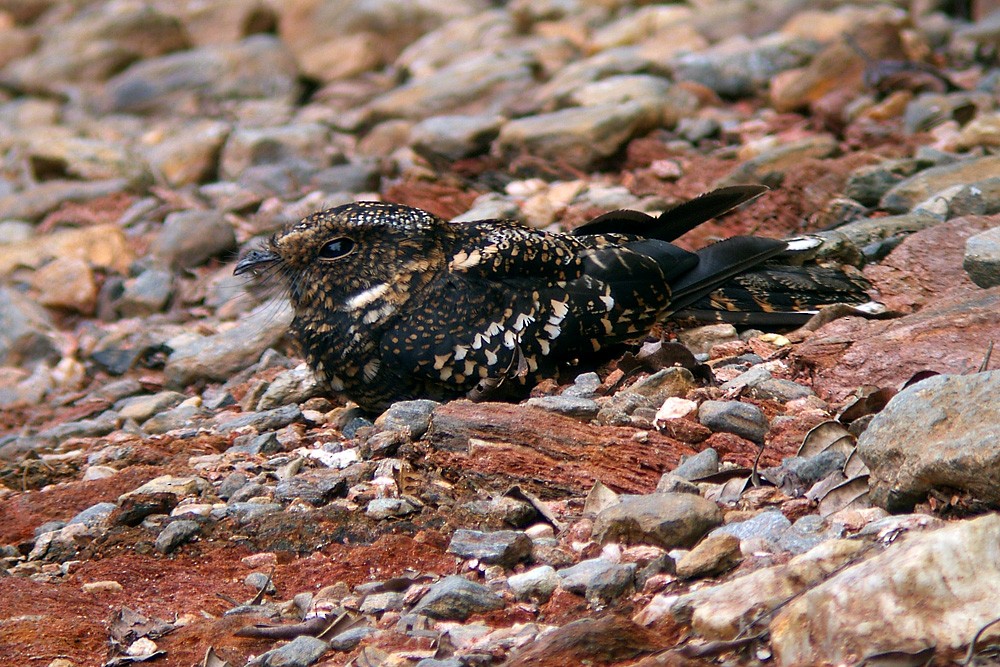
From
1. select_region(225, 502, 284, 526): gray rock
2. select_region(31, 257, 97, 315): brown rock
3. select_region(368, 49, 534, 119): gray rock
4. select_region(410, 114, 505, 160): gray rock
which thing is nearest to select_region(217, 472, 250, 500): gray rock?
select_region(225, 502, 284, 526): gray rock

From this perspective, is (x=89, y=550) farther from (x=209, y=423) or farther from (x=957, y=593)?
(x=957, y=593)

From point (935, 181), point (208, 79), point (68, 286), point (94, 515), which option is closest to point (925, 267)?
point (935, 181)

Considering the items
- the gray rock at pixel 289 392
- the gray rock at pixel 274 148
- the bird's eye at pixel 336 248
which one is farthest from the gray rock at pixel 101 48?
the bird's eye at pixel 336 248

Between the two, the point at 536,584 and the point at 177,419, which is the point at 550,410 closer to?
the point at 536,584

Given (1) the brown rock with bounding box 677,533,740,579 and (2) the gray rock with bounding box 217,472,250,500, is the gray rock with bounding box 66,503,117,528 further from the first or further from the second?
(1) the brown rock with bounding box 677,533,740,579

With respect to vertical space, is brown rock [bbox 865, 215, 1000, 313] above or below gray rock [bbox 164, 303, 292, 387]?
above

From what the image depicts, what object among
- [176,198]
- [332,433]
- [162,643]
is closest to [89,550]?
[162,643]
